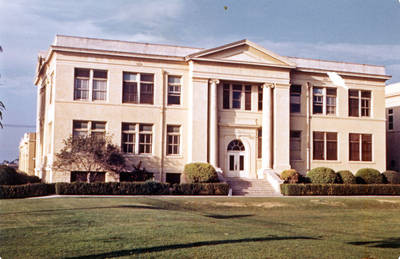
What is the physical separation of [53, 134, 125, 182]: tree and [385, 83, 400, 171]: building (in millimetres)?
25157

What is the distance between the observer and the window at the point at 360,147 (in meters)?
39.8

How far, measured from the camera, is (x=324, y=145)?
39.0 m

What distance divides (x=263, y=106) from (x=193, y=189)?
32.3 feet

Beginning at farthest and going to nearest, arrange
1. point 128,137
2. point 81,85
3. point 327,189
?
point 128,137
point 81,85
point 327,189

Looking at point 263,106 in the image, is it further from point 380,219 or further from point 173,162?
point 380,219

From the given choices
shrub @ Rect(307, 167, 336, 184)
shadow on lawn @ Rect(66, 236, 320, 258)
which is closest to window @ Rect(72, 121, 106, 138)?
shrub @ Rect(307, 167, 336, 184)

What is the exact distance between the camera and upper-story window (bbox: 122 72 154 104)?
34722 mm

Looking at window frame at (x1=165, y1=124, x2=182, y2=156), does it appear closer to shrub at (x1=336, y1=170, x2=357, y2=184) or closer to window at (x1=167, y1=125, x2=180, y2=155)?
window at (x1=167, y1=125, x2=180, y2=155)

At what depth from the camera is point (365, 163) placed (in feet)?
130

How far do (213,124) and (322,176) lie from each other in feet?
27.2

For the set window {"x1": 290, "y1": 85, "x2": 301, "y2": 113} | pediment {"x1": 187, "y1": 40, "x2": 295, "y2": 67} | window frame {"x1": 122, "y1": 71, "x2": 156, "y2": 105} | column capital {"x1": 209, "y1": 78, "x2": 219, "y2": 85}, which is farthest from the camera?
window {"x1": 290, "y1": 85, "x2": 301, "y2": 113}

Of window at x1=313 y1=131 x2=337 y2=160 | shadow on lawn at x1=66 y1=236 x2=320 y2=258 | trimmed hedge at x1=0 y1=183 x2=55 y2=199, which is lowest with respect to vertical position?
shadow on lawn at x1=66 y1=236 x2=320 y2=258

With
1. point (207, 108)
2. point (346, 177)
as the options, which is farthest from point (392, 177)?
point (207, 108)

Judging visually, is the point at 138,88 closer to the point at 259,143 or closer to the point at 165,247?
the point at 259,143
